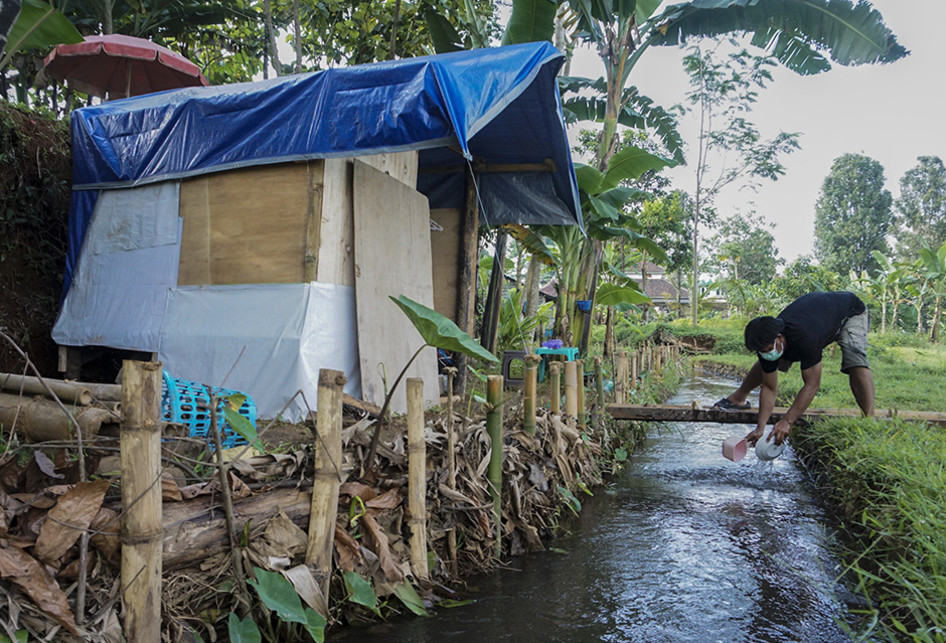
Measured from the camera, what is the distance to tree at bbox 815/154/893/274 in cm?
3209

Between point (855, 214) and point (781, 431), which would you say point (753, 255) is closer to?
point (855, 214)

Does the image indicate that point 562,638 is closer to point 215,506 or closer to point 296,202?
point 215,506

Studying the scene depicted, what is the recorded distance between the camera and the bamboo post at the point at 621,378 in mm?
6834

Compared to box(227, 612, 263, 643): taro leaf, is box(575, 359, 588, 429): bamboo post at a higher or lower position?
higher

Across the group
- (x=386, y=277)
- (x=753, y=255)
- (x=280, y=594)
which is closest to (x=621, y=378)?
(x=386, y=277)

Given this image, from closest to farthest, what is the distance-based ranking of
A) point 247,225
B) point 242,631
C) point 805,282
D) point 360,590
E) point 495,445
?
point 242,631
point 360,590
point 495,445
point 247,225
point 805,282

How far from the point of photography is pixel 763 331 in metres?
4.45

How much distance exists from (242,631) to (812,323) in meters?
4.34

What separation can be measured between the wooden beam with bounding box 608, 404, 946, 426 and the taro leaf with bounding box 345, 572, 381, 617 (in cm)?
352

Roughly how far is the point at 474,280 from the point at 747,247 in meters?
33.6

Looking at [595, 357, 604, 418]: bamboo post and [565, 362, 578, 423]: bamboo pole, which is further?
[595, 357, 604, 418]: bamboo post

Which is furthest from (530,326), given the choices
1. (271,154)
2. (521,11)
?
(271,154)

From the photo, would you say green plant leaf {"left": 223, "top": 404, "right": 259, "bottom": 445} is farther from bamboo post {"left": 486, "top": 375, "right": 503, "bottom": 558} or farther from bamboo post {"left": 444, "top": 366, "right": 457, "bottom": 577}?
bamboo post {"left": 486, "top": 375, "right": 503, "bottom": 558}

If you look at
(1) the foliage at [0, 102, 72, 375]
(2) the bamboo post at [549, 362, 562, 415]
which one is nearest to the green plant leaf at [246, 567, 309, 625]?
Answer: (2) the bamboo post at [549, 362, 562, 415]
